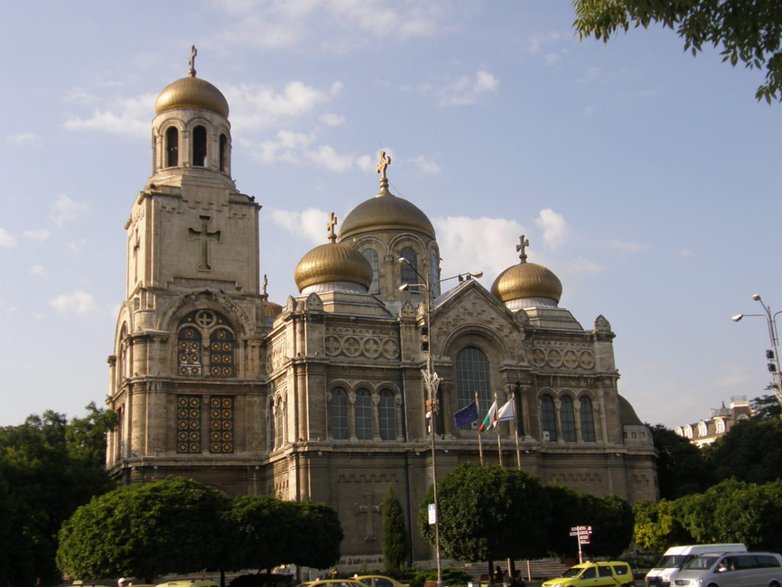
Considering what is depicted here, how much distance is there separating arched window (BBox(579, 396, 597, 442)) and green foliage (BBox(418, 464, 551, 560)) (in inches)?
592

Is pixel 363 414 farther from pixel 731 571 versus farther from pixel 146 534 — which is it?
pixel 731 571

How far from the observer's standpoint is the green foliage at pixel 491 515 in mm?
38281

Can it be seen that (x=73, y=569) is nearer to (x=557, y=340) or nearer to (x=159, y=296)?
(x=159, y=296)

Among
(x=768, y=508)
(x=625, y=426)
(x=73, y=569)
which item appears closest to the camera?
(x=73, y=569)

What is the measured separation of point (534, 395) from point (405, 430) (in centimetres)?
776

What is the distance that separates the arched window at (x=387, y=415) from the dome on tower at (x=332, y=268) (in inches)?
271

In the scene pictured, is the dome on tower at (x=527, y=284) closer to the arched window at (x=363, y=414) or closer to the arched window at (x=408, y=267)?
Answer: the arched window at (x=408, y=267)

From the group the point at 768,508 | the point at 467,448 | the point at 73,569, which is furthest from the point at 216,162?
the point at 768,508

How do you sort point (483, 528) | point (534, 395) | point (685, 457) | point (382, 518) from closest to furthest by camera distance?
point (483, 528) → point (382, 518) → point (534, 395) → point (685, 457)

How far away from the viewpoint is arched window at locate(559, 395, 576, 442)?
5406cm

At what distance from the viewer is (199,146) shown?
55.4m

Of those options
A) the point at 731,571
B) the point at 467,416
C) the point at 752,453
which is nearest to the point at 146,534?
the point at 467,416

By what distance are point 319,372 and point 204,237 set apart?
34.1ft

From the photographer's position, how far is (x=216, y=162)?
180ft
